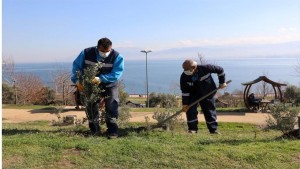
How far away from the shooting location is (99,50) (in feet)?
21.7

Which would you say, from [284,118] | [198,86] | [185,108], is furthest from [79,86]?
[284,118]

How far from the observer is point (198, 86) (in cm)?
800

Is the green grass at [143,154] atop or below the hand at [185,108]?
below

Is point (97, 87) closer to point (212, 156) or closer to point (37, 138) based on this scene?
point (37, 138)

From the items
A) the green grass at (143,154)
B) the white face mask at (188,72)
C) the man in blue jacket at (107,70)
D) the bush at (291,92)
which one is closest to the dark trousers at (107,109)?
the man in blue jacket at (107,70)

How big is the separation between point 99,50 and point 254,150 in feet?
9.27

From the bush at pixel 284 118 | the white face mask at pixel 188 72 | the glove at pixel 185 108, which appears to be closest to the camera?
the bush at pixel 284 118

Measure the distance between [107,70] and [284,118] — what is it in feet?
9.60

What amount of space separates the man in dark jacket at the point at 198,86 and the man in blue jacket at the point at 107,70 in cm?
166

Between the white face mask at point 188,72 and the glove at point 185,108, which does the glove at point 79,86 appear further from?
the white face mask at point 188,72

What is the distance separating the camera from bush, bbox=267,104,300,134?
6746mm

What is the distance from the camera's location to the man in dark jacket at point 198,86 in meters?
7.96

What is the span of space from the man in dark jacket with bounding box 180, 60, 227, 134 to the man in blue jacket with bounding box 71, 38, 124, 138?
166 centimetres

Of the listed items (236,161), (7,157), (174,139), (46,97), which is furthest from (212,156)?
(46,97)
